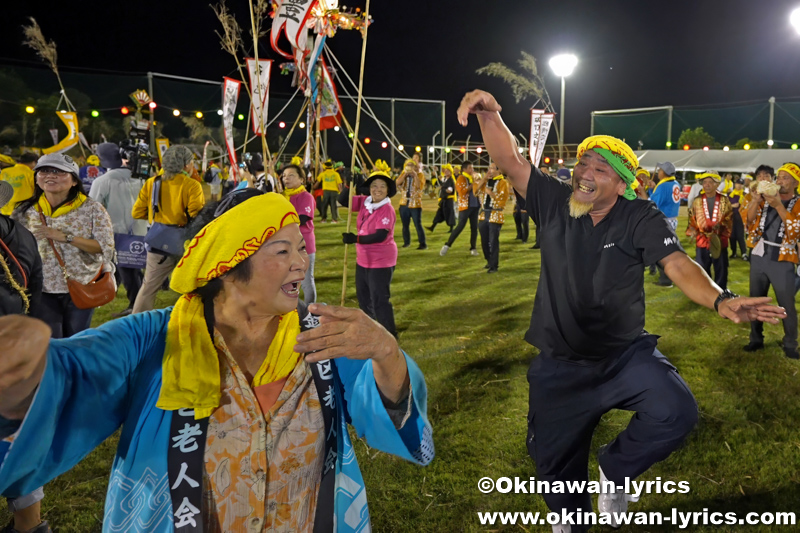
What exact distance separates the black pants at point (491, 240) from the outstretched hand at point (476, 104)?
310 inches

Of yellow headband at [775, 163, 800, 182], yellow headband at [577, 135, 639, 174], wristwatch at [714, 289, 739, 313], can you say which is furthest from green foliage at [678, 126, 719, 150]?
wristwatch at [714, 289, 739, 313]

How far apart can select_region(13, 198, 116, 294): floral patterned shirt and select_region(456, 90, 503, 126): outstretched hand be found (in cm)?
319

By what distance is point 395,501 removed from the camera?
3.56 m

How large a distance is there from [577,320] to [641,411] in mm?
608

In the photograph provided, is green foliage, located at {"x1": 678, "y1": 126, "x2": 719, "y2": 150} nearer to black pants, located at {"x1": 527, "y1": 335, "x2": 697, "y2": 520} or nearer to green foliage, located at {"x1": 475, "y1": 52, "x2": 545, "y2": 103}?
Result: green foliage, located at {"x1": 475, "y1": 52, "x2": 545, "y2": 103}

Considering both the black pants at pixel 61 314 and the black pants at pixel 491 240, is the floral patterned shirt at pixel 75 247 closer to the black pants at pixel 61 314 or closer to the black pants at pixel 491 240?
the black pants at pixel 61 314

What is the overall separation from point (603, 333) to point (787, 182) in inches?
181

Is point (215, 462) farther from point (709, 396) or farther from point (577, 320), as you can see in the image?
point (709, 396)

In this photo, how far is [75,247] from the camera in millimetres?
4504

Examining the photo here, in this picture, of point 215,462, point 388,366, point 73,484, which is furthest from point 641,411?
point 73,484

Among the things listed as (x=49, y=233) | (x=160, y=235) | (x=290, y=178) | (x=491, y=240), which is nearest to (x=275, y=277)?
(x=49, y=233)

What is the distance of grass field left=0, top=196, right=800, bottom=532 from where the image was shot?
351 cm

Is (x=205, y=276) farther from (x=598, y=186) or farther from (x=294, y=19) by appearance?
(x=294, y=19)

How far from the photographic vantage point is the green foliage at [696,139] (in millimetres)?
29344
